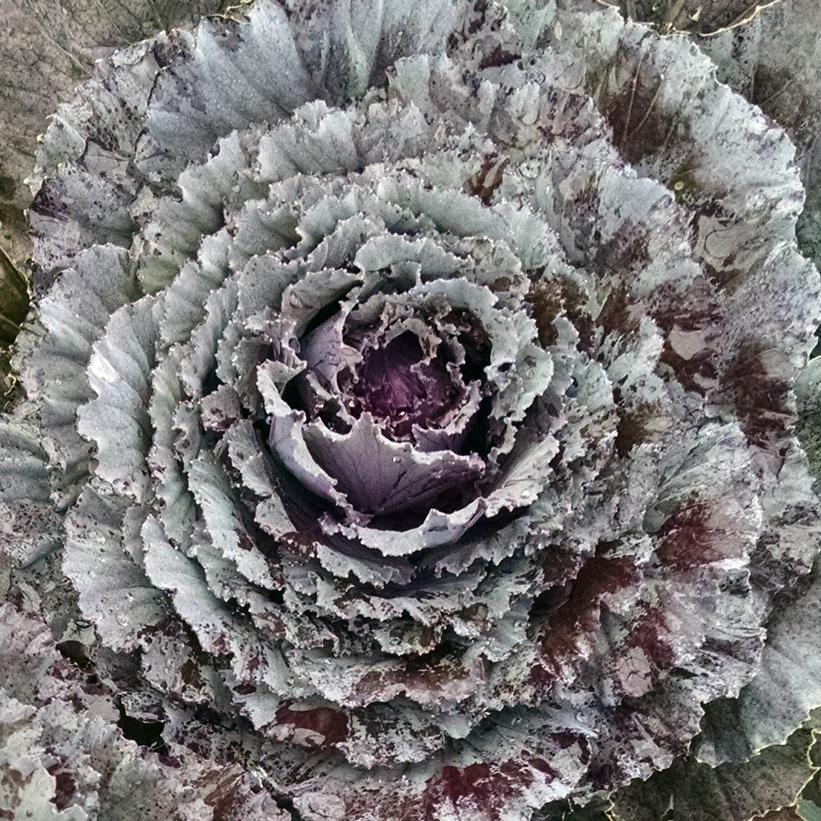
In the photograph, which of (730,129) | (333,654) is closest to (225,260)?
(333,654)

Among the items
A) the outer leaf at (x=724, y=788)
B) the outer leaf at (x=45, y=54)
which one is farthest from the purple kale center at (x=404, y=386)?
the outer leaf at (x=45, y=54)

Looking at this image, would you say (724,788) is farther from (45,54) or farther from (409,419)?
(45,54)

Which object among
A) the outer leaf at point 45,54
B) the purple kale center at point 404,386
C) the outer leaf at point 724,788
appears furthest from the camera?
the outer leaf at point 45,54

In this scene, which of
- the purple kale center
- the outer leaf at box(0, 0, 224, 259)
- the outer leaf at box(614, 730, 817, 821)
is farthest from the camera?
the outer leaf at box(0, 0, 224, 259)

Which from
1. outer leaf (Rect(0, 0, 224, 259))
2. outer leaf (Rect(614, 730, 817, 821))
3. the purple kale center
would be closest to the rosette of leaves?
the purple kale center

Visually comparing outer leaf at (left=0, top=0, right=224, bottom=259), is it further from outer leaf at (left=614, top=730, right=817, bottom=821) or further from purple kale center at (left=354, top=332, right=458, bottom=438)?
outer leaf at (left=614, top=730, right=817, bottom=821)

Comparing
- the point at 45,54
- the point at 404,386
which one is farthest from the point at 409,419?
the point at 45,54

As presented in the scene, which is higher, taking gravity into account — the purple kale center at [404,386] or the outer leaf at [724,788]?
the purple kale center at [404,386]

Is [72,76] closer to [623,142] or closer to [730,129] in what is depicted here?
[623,142]

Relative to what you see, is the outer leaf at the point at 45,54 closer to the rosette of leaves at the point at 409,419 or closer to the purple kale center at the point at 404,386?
the rosette of leaves at the point at 409,419
